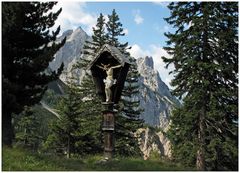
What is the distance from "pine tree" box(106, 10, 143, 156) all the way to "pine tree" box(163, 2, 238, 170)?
9719 mm

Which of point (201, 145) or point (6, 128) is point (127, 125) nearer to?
point (201, 145)

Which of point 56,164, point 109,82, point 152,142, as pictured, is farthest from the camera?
point 152,142

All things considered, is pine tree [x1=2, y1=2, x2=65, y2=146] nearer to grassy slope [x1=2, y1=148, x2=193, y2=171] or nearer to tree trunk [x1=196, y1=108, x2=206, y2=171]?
grassy slope [x1=2, y1=148, x2=193, y2=171]

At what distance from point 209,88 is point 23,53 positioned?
1262cm

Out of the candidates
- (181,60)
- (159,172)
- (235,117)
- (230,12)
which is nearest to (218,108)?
(235,117)

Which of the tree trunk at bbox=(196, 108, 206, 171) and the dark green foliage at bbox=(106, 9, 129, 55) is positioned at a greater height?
the dark green foliage at bbox=(106, 9, 129, 55)

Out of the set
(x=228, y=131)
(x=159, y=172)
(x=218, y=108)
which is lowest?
(x=159, y=172)

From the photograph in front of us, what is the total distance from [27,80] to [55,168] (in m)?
4.34

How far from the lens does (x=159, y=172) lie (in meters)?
11.3

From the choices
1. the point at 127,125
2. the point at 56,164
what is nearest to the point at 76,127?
the point at 127,125

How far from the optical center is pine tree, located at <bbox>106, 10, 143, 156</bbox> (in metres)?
32.7

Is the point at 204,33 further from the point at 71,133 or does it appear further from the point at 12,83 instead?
the point at 71,133

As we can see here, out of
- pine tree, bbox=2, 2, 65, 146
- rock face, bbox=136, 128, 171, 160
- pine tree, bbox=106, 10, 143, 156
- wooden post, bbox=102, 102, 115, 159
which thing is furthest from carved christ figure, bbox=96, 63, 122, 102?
rock face, bbox=136, 128, 171, 160

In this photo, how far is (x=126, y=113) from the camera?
3616cm
